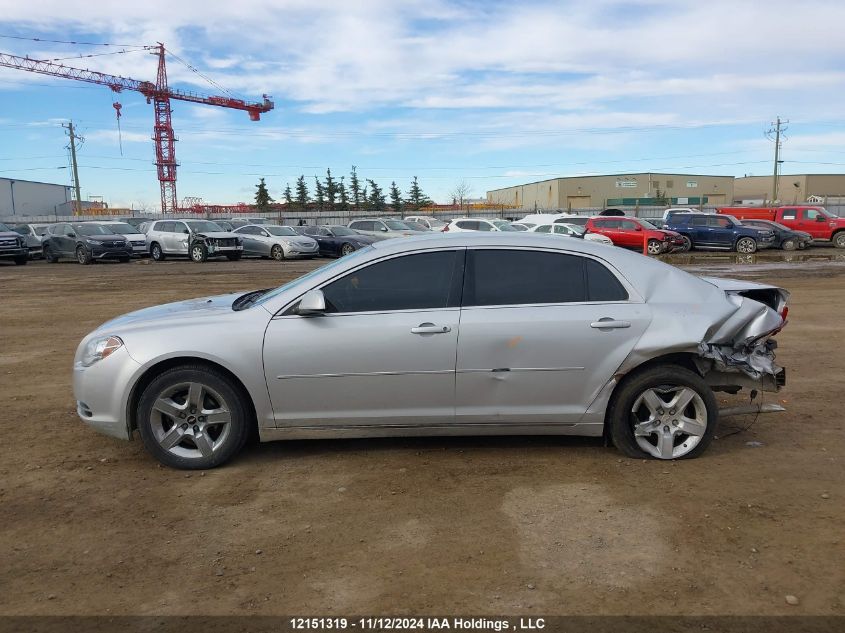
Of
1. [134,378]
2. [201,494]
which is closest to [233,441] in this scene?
[201,494]

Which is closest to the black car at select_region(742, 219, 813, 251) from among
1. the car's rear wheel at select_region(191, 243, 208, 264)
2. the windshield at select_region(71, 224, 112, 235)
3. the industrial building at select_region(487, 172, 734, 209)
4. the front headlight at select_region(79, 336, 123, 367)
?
the car's rear wheel at select_region(191, 243, 208, 264)

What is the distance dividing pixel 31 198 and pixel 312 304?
99.6 m

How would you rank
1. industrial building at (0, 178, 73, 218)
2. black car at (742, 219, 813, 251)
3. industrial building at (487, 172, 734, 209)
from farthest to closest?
industrial building at (487, 172, 734, 209) < industrial building at (0, 178, 73, 218) < black car at (742, 219, 813, 251)

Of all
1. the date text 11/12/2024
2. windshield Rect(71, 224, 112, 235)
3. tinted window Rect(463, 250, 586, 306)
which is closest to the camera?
the date text 11/12/2024

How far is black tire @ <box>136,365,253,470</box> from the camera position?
4.46 m

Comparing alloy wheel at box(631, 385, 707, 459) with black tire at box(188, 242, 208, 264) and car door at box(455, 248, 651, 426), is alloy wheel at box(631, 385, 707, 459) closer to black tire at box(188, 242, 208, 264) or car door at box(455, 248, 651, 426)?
car door at box(455, 248, 651, 426)

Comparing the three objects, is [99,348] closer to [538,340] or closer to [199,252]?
[538,340]

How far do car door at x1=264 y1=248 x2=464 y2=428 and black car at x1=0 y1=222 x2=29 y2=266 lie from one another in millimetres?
24708

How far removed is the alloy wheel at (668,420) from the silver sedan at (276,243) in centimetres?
2332

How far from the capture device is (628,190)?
9175 centimetres

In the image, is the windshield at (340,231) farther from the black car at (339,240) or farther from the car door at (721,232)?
the car door at (721,232)

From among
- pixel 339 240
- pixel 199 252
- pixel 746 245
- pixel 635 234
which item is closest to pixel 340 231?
pixel 339 240

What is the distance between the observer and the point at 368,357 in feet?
14.5

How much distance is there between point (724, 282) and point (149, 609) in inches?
182
